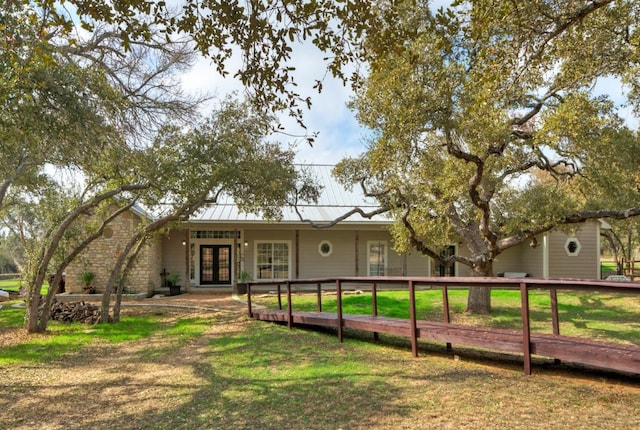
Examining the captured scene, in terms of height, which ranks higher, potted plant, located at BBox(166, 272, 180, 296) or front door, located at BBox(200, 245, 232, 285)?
front door, located at BBox(200, 245, 232, 285)

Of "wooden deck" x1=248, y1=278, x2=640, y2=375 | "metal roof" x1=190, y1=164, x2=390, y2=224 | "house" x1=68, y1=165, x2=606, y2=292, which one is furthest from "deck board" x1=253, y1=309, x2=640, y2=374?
"house" x1=68, y1=165, x2=606, y2=292

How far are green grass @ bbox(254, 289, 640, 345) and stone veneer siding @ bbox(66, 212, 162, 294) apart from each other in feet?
15.0

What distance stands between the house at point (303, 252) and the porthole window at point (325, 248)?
39mm

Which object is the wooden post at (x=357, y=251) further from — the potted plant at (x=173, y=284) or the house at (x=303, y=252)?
the potted plant at (x=173, y=284)

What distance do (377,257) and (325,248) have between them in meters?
2.15

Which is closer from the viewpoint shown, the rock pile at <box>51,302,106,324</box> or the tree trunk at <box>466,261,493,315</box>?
the rock pile at <box>51,302,106,324</box>

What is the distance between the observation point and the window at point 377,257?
17.8 meters

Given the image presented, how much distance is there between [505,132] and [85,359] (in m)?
8.01

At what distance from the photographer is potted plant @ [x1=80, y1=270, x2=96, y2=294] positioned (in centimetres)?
1529

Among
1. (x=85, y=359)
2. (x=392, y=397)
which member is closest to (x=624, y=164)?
(x=392, y=397)

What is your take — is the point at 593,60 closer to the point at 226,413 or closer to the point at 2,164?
the point at 226,413

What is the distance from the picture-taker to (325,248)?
1755cm

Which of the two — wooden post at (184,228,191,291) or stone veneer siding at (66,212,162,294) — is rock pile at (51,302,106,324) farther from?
wooden post at (184,228,191,291)

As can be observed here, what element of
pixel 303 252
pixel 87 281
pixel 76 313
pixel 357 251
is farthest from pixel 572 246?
pixel 87 281
